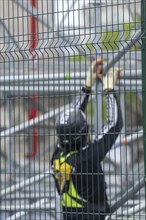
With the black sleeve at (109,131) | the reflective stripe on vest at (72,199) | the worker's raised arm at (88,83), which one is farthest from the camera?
the worker's raised arm at (88,83)

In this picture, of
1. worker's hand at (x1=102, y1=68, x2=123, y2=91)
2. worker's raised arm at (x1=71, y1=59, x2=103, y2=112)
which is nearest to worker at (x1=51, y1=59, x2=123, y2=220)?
worker's hand at (x1=102, y1=68, x2=123, y2=91)

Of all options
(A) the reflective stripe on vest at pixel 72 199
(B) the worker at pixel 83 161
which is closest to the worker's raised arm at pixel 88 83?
(B) the worker at pixel 83 161

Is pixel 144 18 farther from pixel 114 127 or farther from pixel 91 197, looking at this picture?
pixel 91 197

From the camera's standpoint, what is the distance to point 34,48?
6.28 metres

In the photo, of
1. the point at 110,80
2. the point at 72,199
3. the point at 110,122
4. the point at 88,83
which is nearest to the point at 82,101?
the point at 88,83

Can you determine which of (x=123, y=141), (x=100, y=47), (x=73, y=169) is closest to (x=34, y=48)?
(x=100, y=47)

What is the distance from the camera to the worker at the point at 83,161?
629 centimetres

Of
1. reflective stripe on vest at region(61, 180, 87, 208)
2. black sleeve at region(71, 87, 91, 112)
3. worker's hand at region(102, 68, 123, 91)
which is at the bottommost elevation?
reflective stripe on vest at region(61, 180, 87, 208)

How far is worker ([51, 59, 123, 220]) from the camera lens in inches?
248

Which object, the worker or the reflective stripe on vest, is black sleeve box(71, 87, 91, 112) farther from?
the reflective stripe on vest

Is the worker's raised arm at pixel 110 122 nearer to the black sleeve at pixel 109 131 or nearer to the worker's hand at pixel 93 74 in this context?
the black sleeve at pixel 109 131

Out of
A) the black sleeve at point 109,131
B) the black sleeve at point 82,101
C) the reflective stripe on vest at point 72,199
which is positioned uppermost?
the black sleeve at point 82,101

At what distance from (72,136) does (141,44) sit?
1.00m

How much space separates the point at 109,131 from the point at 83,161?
1.04ft
